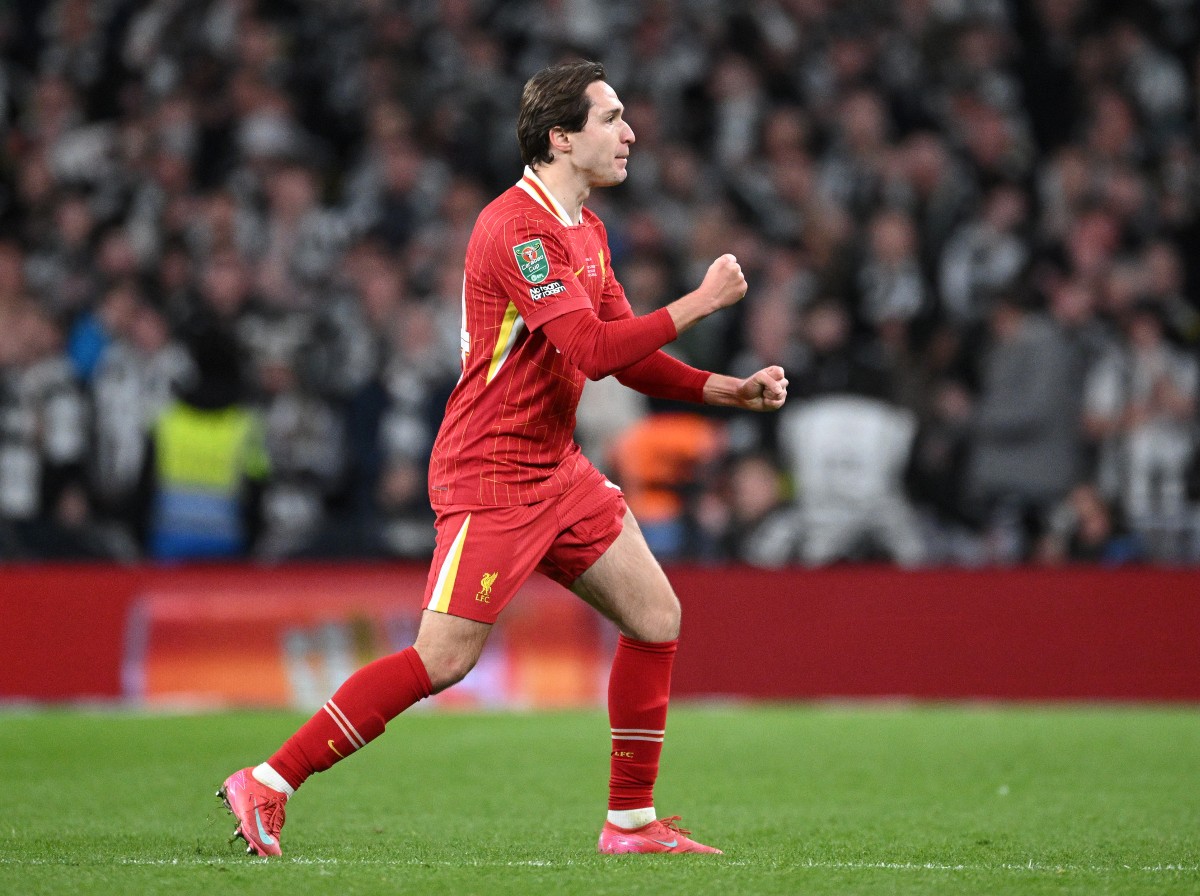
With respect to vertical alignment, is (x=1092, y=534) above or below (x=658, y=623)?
above

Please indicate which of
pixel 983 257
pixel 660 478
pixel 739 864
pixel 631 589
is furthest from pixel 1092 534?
pixel 739 864

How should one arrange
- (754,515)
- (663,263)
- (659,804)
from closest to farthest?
(659,804), (754,515), (663,263)

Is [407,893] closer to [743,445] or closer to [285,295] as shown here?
[743,445]

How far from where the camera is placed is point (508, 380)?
5.05 metres

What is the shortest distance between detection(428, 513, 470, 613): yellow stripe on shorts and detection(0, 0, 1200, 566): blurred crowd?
5979 mm

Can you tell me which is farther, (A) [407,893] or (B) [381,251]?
(B) [381,251]

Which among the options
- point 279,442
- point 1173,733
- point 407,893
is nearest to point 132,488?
point 279,442

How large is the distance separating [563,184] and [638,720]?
5.34 feet

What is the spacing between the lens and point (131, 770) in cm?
753

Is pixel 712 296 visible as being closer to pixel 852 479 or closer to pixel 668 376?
pixel 668 376

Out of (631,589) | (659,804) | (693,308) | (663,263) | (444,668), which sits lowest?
(659,804)

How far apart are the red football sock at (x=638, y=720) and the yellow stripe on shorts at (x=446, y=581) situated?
646 millimetres

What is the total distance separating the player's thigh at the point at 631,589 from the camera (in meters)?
5.15

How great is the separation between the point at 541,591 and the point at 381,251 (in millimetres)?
3520
